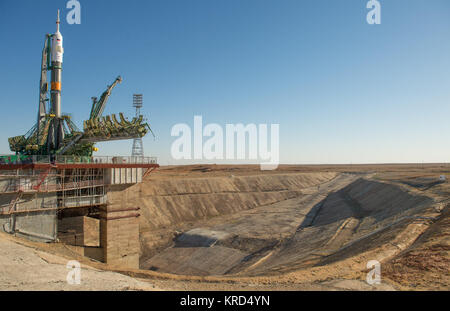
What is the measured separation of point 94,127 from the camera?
102 feet

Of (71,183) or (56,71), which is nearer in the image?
(71,183)

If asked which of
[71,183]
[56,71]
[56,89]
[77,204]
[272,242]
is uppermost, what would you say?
[56,71]

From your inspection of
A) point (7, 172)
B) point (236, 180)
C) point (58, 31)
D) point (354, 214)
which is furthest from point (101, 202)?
point (236, 180)

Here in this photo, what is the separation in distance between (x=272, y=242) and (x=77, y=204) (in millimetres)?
22714

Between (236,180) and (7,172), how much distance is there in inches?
2220

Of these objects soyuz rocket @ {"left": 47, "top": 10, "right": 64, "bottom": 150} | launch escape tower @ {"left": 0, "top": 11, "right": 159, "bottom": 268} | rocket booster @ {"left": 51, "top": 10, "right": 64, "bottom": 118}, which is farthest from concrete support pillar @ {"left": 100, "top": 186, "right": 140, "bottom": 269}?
rocket booster @ {"left": 51, "top": 10, "right": 64, "bottom": 118}

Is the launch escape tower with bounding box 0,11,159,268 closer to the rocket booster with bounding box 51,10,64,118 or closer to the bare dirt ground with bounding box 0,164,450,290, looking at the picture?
the rocket booster with bounding box 51,10,64,118

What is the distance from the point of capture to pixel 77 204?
2659 centimetres

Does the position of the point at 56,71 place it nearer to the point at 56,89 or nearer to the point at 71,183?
the point at 56,89

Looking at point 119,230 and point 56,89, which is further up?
point 56,89

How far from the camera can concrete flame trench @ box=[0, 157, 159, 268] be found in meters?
22.5

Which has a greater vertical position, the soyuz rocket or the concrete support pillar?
the soyuz rocket

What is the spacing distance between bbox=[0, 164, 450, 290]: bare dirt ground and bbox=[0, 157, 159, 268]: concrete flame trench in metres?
2.17

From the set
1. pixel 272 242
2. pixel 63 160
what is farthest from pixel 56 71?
pixel 272 242
